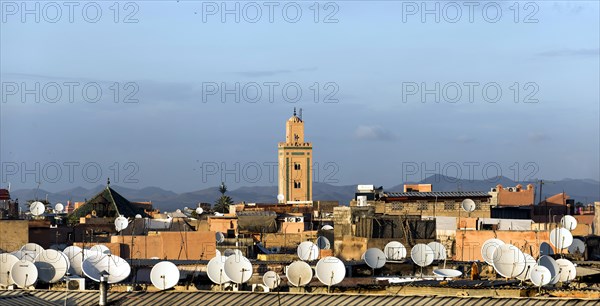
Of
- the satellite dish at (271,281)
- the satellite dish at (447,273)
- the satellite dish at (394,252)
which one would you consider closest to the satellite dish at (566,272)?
the satellite dish at (447,273)

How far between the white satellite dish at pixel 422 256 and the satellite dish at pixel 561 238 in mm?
4213

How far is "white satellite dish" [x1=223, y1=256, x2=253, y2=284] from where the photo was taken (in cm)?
2809

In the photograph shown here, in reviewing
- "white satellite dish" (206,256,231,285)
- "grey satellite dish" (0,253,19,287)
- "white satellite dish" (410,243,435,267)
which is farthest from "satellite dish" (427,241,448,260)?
"grey satellite dish" (0,253,19,287)

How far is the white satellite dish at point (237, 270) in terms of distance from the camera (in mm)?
28094

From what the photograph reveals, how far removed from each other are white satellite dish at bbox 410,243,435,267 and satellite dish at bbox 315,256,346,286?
614cm

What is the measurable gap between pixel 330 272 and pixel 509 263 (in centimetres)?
385

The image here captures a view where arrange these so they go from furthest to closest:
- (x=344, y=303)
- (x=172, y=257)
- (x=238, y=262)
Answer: (x=172, y=257)
(x=238, y=262)
(x=344, y=303)

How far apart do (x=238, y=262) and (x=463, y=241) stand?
50.7ft

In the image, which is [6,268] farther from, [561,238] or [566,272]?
Answer: [561,238]

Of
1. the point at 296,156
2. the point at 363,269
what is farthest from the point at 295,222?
the point at 296,156

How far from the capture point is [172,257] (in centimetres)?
3997

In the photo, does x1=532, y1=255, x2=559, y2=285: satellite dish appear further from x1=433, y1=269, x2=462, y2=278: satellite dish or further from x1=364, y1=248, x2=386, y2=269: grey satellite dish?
x1=364, y1=248, x2=386, y2=269: grey satellite dish

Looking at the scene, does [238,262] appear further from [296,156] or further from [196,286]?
[296,156]

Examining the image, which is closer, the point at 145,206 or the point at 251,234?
the point at 251,234
